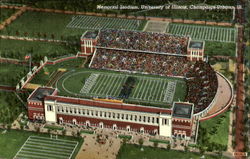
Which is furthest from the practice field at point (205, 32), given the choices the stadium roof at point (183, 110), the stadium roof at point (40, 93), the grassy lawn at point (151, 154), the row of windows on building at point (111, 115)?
the grassy lawn at point (151, 154)

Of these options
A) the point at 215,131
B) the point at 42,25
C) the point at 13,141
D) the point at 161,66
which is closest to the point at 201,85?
the point at 161,66

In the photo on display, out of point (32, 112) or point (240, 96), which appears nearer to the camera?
point (32, 112)

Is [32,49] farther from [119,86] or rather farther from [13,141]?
[13,141]

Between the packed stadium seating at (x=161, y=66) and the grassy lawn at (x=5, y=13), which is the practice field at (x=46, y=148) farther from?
the grassy lawn at (x=5, y=13)

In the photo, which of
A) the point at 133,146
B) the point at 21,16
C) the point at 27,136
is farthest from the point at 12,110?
the point at 21,16

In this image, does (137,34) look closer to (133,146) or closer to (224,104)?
(224,104)

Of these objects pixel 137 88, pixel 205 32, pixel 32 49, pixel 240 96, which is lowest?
pixel 240 96
